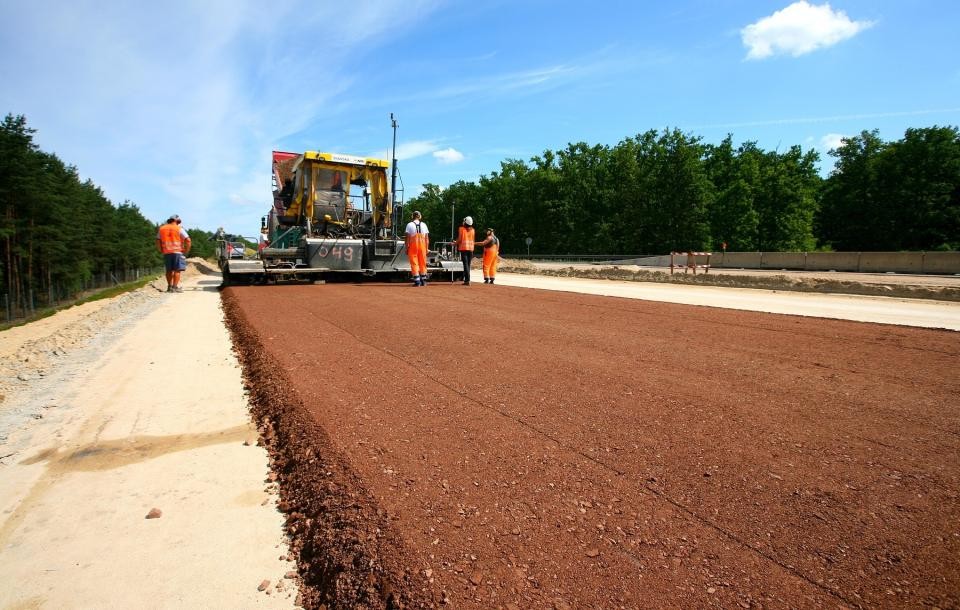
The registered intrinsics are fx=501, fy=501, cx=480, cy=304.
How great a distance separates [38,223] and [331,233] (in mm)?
29649

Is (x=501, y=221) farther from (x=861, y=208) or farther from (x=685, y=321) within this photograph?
(x=685, y=321)

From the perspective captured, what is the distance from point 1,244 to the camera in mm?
28609

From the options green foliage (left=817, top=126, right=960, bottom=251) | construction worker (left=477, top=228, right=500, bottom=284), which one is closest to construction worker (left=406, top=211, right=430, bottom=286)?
construction worker (left=477, top=228, right=500, bottom=284)

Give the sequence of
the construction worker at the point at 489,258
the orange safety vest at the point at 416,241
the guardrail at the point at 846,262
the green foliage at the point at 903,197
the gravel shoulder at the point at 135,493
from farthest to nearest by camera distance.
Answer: the green foliage at the point at 903,197, the guardrail at the point at 846,262, the construction worker at the point at 489,258, the orange safety vest at the point at 416,241, the gravel shoulder at the point at 135,493

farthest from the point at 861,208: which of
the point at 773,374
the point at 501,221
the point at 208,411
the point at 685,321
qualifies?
the point at 208,411

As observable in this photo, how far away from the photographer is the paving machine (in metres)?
13.6

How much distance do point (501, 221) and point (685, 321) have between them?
185 feet

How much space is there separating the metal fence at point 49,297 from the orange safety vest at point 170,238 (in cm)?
1838

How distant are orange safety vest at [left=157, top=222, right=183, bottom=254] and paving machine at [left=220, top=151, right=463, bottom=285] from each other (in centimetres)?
131

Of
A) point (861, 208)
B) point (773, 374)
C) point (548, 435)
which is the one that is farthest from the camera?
point (861, 208)

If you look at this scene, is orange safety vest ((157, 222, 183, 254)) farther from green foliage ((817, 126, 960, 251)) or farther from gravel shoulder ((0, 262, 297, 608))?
green foliage ((817, 126, 960, 251))

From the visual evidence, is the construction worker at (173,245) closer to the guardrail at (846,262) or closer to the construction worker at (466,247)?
the construction worker at (466,247)

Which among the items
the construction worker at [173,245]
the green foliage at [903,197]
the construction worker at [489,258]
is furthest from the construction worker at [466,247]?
the green foliage at [903,197]

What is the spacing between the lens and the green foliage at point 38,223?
28266 millimetres
